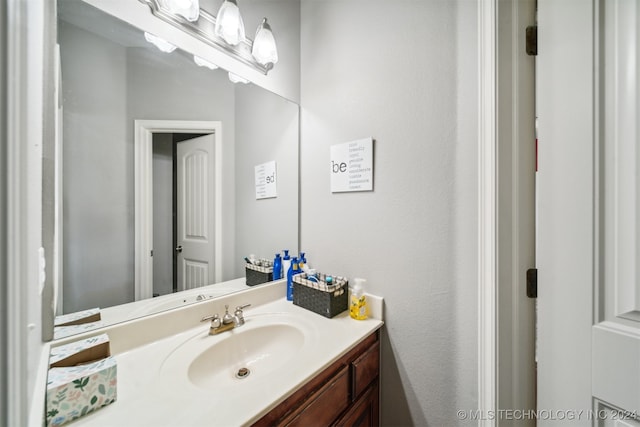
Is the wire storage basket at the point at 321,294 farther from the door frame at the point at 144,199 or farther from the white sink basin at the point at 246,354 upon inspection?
the door frame at the point at 144,199

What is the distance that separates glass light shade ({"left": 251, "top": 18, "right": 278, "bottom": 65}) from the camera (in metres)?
1.18

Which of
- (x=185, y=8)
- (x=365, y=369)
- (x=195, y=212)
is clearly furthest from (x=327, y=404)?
(x=185, y=8)

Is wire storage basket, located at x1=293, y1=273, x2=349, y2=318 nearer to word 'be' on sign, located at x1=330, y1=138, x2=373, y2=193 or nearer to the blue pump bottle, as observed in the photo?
the blue pump bottle

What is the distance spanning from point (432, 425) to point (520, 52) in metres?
1.34

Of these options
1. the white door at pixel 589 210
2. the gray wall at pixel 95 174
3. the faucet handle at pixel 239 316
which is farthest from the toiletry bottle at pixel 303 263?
the white door at pixel 589 210

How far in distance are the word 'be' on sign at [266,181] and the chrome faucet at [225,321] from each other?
0.57m

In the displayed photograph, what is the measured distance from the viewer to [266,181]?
1.33m

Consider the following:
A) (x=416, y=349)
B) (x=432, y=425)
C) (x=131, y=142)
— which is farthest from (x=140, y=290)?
(x=432, y=425)

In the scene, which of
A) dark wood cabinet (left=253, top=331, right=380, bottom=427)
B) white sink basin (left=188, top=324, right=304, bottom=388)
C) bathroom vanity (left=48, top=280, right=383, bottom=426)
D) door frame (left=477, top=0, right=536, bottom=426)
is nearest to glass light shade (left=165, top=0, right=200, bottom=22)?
door frame (left=477, top=0, right=536, bottom=426)

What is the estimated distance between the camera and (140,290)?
90cm

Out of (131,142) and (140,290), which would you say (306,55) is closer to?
(131,142)

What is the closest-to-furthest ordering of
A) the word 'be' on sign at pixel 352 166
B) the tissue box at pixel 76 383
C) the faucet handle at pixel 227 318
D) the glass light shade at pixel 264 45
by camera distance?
1. the tissue box at pixel 76 383
2. the faucet handle at pixel 227 318
3. the word 'be' on sign at pixel 352 166
4. the glass light shade at pixel 264 45

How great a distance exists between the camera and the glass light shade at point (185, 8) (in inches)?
35.3

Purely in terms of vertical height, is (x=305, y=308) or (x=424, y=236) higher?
(x=424, y=236)
